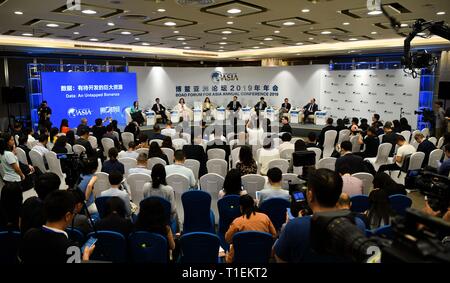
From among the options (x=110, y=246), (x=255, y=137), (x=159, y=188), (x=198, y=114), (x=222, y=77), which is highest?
(x=222, y=77)

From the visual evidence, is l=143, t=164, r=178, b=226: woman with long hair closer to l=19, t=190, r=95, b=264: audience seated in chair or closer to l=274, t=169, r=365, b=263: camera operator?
l=19, t=190, r=95, b=264: audience seated in chair

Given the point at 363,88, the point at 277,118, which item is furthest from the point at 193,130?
the point at 363,88

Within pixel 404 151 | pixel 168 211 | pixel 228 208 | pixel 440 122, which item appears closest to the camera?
pixel 168 211

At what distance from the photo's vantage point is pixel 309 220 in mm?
1976

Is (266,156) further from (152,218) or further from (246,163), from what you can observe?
(152,218)

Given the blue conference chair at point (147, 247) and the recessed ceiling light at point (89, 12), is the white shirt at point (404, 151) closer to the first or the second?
the blue conference chair at point (147, 247)

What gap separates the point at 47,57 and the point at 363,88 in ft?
46.2

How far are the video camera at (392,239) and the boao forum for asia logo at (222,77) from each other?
19.2 meters

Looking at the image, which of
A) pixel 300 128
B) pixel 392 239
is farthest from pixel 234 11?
pixel 300 128

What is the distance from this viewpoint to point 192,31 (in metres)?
9.73

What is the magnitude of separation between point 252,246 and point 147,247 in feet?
3.20

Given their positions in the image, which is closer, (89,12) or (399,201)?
(399,201)

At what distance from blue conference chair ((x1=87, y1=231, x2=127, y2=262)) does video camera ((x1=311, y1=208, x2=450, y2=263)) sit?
2.21 metres

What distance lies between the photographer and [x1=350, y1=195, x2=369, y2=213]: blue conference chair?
450 cm
